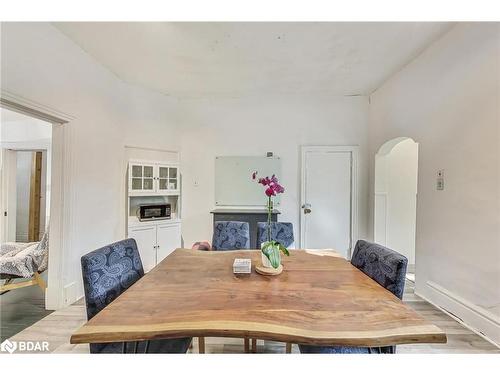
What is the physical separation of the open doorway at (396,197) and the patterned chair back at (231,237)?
228 centimetres

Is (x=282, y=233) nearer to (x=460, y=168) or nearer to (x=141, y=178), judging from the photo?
(x=460, y=168)

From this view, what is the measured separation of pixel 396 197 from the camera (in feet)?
12.0

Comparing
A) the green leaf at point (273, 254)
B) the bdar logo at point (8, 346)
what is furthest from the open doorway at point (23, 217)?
the green leaf at point (273, 254)

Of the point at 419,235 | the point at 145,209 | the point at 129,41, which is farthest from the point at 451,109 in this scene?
the point at 145,209

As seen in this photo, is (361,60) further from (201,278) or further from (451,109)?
(201,278)

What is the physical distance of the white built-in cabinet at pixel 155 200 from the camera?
3.34 metres

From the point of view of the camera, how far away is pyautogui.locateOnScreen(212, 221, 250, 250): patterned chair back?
2.51 m

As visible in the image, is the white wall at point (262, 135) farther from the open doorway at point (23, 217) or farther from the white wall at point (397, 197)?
the open doorway at point (23, 217)

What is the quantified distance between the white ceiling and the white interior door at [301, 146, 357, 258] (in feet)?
3.50

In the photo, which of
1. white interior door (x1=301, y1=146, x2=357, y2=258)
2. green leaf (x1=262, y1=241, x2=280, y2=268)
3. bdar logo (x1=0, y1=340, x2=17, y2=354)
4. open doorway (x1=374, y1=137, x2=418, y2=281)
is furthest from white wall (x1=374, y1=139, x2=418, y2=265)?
bdar logo (x1=0, y1=340, x2=17, y2=354)

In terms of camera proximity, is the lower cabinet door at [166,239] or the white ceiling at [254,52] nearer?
the white ceiling at [254,52]

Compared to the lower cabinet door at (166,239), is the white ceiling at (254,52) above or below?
above

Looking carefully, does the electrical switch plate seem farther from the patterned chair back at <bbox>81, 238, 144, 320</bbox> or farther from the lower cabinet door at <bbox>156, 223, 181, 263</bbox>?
the lower cabinet door at <bbox>156, 223, 181, 263</bbox>

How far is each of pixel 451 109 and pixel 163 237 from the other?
388cm
